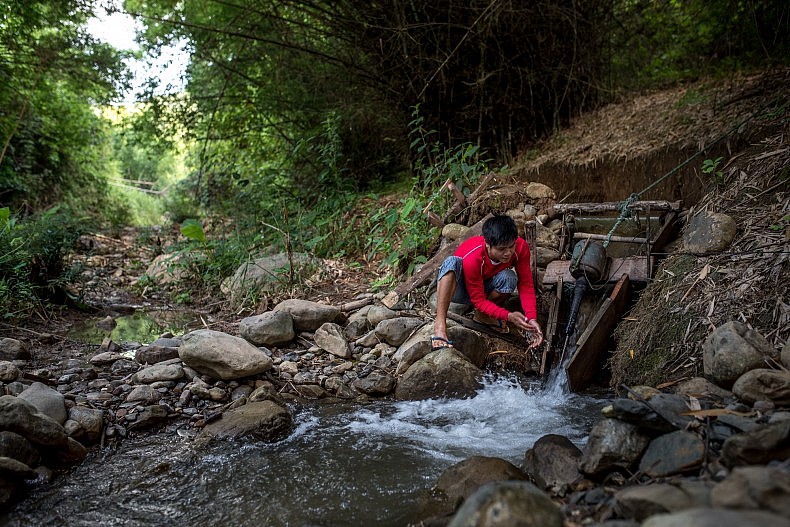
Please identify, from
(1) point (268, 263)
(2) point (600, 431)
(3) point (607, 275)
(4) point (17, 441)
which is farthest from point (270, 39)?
(2) point (600, 431)

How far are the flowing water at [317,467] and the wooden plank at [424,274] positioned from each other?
1.35 m

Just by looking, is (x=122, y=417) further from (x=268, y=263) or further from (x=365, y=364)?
(x=268, y=263)

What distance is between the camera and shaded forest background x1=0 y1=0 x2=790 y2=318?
585 cm

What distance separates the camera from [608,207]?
444 cm

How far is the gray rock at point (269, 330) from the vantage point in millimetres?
4324

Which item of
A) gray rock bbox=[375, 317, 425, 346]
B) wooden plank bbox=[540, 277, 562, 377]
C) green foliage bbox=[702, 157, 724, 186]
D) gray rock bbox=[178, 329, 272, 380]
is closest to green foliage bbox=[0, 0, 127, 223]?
gray rock bbox=[178, 329, 272, 380]

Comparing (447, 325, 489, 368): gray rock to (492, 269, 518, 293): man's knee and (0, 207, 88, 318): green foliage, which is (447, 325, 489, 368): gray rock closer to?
(492, 269, 518, 293): man's knee

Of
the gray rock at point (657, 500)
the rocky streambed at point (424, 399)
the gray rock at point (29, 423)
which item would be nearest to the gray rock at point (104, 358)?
the rocky streambed at point (424, 399)

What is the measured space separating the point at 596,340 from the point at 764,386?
1292mm

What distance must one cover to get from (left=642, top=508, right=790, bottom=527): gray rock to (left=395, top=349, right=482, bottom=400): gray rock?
7.35 ft

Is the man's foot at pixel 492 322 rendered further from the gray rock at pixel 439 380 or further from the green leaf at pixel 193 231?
the green leaf at pixel 193 231

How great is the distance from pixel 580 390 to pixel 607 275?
3.17 feet

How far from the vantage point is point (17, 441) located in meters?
2.55

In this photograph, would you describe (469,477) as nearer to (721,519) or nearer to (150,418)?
(721,519)
